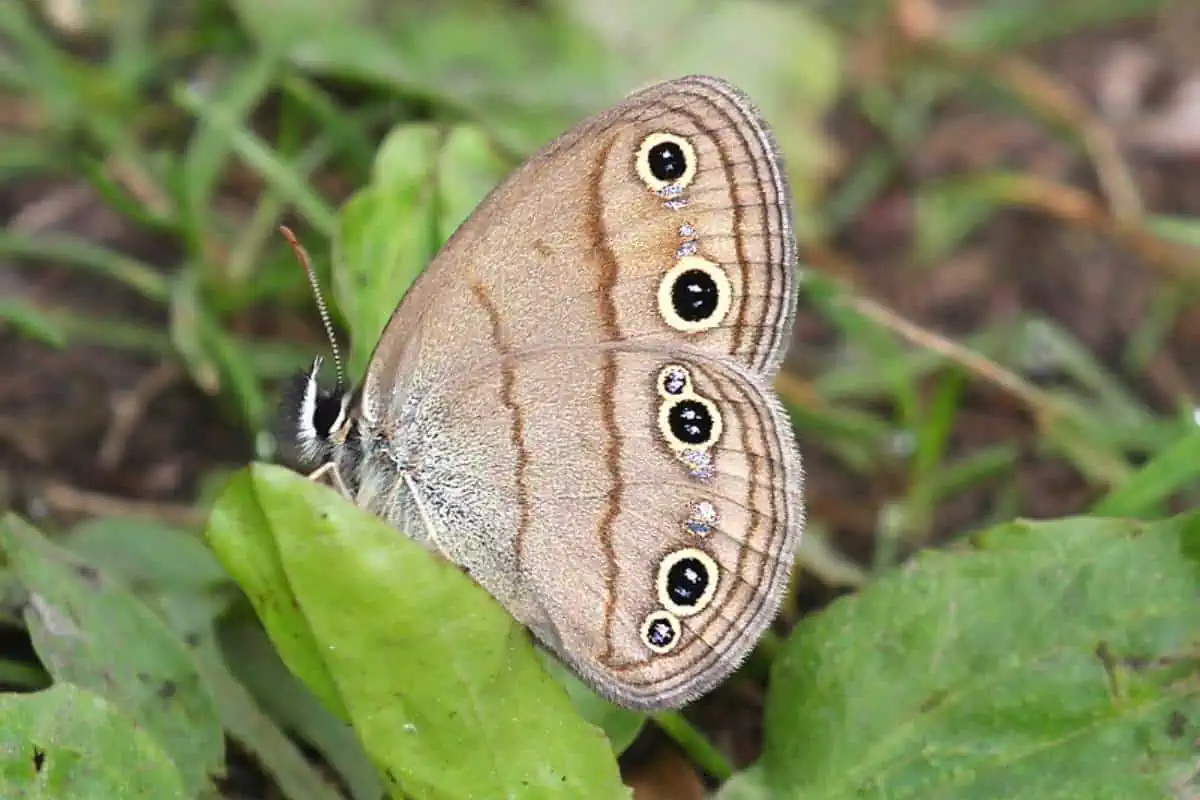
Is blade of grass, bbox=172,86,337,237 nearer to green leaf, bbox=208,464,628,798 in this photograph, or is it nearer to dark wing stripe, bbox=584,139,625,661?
dark wing stripe, bbox=584,139,625,661

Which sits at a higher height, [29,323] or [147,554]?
[29,323]

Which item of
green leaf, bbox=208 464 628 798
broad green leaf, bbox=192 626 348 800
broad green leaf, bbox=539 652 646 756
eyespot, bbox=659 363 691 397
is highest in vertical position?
eyespot, bbox=659 363 691 397

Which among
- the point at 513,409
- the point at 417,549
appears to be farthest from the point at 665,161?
the point at 417,549

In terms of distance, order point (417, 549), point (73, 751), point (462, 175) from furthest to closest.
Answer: point (462, 175)
point (73, 751)
point (417, 549)

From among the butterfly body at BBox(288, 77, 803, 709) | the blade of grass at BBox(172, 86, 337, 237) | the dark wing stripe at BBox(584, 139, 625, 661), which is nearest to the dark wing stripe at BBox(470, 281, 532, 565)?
the butterfly body at BBox(288, 77, 803, 709)

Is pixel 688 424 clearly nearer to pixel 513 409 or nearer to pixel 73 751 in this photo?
pixel 513 409

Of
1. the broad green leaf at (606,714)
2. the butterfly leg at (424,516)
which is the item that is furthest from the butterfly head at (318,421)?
the broad green leaf at (606,714)
